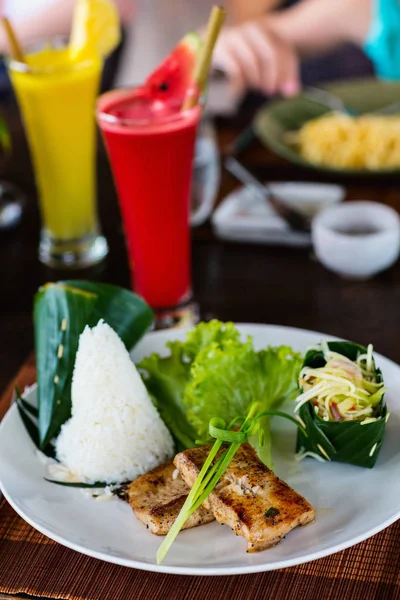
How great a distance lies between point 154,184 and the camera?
1.45 m

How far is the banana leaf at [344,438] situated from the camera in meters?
1.02

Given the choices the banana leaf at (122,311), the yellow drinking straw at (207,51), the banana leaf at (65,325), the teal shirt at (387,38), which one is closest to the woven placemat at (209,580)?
the banana leaf at (65,325)

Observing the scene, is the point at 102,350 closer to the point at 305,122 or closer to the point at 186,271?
the point at 186,271

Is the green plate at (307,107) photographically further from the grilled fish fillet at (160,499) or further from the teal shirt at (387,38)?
the grilled fish fillet at (160,499)

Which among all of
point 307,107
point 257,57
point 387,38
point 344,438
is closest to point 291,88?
point 307,107

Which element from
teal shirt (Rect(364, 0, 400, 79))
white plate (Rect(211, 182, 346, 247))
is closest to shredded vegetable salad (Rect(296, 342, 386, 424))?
white plate (Rect(211, 182, 346, 247))

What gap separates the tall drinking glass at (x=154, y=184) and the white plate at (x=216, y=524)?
469mm

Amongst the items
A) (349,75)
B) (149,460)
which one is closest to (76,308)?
(149,460)

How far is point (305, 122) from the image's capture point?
2377mm

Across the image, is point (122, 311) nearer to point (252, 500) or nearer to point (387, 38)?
point (252, 500)

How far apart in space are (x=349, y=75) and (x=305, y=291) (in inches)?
140

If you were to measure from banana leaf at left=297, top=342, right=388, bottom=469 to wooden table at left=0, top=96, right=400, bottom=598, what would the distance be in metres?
0.37

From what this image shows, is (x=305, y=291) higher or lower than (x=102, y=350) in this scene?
lower

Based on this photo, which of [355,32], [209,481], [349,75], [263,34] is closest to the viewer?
[209,481]
